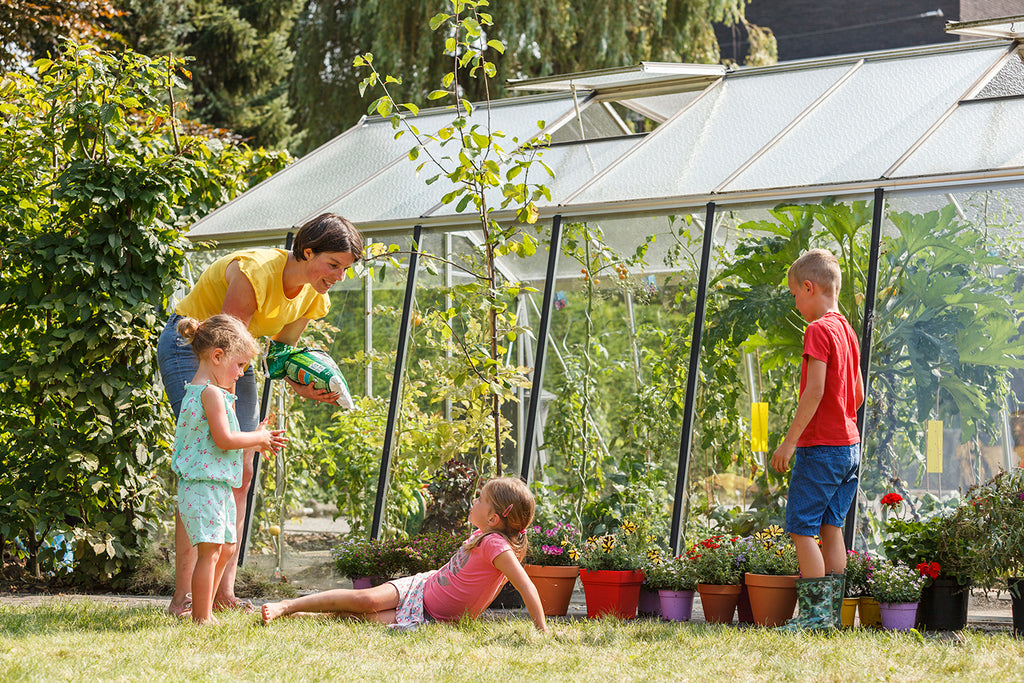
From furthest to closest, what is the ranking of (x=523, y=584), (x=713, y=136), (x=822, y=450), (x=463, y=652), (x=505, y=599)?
(x=713, y=136) → (x=505, y=599) → (x=822, y=450) → (x=523, y=584) → (x=463, y=652)

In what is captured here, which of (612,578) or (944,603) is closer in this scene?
(944,603)

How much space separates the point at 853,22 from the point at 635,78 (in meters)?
11.2

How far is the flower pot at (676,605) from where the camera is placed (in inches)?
169

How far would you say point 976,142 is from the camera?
4.62 metres

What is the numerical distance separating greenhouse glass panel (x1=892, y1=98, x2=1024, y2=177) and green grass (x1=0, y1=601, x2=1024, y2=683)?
2.01 metres

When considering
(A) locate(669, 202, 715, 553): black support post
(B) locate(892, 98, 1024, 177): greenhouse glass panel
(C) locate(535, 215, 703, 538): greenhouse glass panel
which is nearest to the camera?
(B) locate(892, 98, 1024, 177): greenhouse glass panel

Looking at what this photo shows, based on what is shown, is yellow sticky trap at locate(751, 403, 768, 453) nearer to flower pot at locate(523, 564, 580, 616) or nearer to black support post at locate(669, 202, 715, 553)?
black support post at locate(669, 202, 715, 553)

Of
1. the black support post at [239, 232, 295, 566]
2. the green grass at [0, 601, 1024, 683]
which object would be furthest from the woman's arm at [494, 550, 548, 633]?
the black support post at [239, 232, 295, 566]

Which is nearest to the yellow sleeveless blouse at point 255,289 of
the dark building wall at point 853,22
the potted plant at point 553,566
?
the potted plant at point 553,566

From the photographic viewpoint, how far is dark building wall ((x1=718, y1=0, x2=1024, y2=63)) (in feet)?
48.2

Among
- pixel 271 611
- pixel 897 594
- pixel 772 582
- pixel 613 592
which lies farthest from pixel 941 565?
pixel 271 611

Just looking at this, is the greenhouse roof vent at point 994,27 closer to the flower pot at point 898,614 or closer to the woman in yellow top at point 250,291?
the flower pot at point 898,614

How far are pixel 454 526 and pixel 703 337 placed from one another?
1.56m

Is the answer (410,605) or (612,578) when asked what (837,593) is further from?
(410,605)
